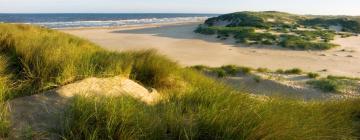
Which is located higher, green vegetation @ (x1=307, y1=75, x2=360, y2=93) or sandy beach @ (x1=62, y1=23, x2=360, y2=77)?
green vegetation @ (x1=307, y1=75, x2=360, y2=93)

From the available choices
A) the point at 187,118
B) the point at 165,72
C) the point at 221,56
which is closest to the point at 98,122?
the point at 187,118

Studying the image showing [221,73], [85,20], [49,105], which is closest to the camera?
[49,105]

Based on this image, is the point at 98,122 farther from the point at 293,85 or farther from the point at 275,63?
the point at 275,63

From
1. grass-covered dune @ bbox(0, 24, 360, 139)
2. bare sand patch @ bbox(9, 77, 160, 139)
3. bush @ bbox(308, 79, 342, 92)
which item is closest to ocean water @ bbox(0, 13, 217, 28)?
bush @ bbox(308, 79, 342, 92)

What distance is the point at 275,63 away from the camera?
20750 mm

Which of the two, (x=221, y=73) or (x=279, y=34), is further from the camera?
(x=279, y=34)

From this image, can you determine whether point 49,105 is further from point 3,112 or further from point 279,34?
point 279,34

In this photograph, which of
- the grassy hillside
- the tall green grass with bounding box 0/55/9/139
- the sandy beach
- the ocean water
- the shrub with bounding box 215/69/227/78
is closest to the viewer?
the tall green grass with bounding box 0/55/9/139

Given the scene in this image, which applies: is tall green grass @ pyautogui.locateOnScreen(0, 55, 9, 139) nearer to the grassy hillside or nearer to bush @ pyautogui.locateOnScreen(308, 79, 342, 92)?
bush @ pyautogui.locateOnScreen(308, 79, 342, 92)

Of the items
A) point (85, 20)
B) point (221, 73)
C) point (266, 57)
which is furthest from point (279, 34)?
point (85, 20)

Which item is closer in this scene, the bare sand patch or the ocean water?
the bare sand patch

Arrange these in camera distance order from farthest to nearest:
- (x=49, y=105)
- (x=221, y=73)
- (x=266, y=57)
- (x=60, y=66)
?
(x=266, y=57) → (x=221, y=73) → (x=60, y=66) → (x=49, y=105)

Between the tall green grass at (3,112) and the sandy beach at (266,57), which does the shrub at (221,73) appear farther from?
the tall green grass at (3,112)

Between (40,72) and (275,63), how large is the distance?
1679 cm
